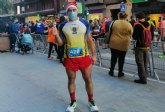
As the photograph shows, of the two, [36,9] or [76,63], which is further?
[36,9]

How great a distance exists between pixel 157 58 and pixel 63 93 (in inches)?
119

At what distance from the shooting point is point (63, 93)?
292 inches

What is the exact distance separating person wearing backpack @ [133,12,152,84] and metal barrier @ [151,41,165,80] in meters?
0.51

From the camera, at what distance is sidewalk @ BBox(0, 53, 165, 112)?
6.30 metres

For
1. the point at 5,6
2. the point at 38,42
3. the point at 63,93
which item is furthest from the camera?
the point at 5,6

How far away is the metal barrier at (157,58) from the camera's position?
28.5 ft

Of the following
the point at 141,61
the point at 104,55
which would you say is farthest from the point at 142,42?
the point at 104,55

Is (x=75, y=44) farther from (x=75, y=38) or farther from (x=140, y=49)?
(x=140, y=49)

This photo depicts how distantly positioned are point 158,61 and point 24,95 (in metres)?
3.85

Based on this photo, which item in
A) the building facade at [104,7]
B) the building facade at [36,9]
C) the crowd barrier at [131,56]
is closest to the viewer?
the crowd barrier at [131,56]

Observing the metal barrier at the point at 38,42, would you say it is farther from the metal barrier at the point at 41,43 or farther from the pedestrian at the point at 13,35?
the pedestrian at the point at 13,35

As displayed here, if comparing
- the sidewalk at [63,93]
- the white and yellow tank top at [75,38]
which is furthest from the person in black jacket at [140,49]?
the white and yellow tank top at [75,38]

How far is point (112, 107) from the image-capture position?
6223mm

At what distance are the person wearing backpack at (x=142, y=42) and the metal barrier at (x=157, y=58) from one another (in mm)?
511
